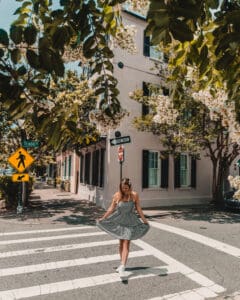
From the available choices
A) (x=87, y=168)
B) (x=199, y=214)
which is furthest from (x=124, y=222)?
(x=87, y=168)

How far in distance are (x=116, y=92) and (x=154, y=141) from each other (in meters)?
14.8

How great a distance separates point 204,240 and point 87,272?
4450mm

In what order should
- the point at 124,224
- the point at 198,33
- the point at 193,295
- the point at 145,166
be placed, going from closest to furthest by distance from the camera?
1. the point at 198,33
2. the point at 193,295
3. the point at 124,224
4. the point at 145,166

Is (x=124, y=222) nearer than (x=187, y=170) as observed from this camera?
Yes

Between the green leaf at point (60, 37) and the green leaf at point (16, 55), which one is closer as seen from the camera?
the green leaf at point (16, 55)

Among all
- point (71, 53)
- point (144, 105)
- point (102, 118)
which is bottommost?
point (102, 118)

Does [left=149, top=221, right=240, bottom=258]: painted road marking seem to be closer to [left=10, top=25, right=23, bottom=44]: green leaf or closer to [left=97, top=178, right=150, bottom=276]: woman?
[left=97, top=178, right=150, bottom=276]: woman

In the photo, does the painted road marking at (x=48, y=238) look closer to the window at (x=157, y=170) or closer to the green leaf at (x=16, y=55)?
the window at (x=157, y=170)

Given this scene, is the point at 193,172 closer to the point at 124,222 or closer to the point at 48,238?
the point at 48,238

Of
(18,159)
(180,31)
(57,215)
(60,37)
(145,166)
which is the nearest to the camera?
(180,31)

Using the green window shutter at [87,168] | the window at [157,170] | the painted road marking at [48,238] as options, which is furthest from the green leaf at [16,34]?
the green window shutter at [87,168]

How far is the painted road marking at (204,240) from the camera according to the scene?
8361mm

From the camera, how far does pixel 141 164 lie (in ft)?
55.3

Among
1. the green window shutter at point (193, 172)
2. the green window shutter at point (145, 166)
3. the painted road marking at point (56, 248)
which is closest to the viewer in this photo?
the painted road marking at point (56, 248)
